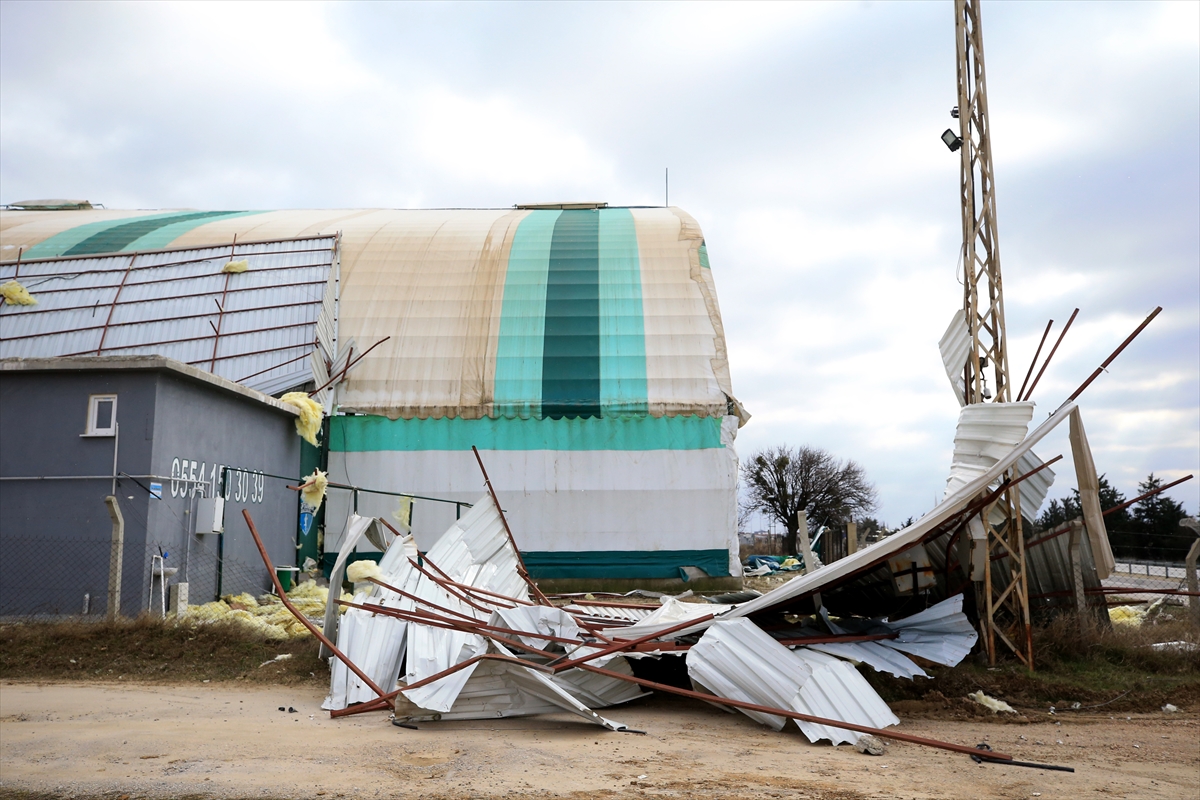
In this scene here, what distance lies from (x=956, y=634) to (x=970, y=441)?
6.63 feet

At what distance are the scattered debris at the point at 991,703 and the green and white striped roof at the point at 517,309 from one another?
39.4 feet

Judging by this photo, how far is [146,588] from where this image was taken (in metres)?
13.2

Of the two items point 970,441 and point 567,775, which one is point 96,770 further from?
point 970,441

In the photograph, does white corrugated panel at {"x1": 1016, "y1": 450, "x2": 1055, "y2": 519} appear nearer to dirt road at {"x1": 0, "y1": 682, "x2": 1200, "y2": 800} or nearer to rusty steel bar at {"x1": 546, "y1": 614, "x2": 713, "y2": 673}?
dirt road at {"x1": 0, "y1": 682, "x2": 1200, "y2": 800}

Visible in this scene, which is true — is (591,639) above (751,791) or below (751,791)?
above

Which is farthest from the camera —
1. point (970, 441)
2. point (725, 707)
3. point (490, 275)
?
point (490, 275)

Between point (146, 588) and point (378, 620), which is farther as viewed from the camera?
point (146, 588)

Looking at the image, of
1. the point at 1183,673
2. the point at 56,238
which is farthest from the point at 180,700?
the point at 56,238

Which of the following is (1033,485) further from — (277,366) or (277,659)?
(277,366)

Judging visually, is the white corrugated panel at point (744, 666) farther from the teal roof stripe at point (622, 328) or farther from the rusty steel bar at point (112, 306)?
the rusty steel bar at point (112, 306)

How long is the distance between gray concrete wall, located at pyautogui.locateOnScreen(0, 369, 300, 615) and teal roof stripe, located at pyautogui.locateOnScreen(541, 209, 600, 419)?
848cm

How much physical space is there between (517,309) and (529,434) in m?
3.73

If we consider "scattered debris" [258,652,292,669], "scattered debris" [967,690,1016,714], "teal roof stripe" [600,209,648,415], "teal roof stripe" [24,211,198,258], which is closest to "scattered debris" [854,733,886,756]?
"scattered debris" [967,690,1016,714]

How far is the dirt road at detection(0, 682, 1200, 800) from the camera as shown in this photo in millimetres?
6273
